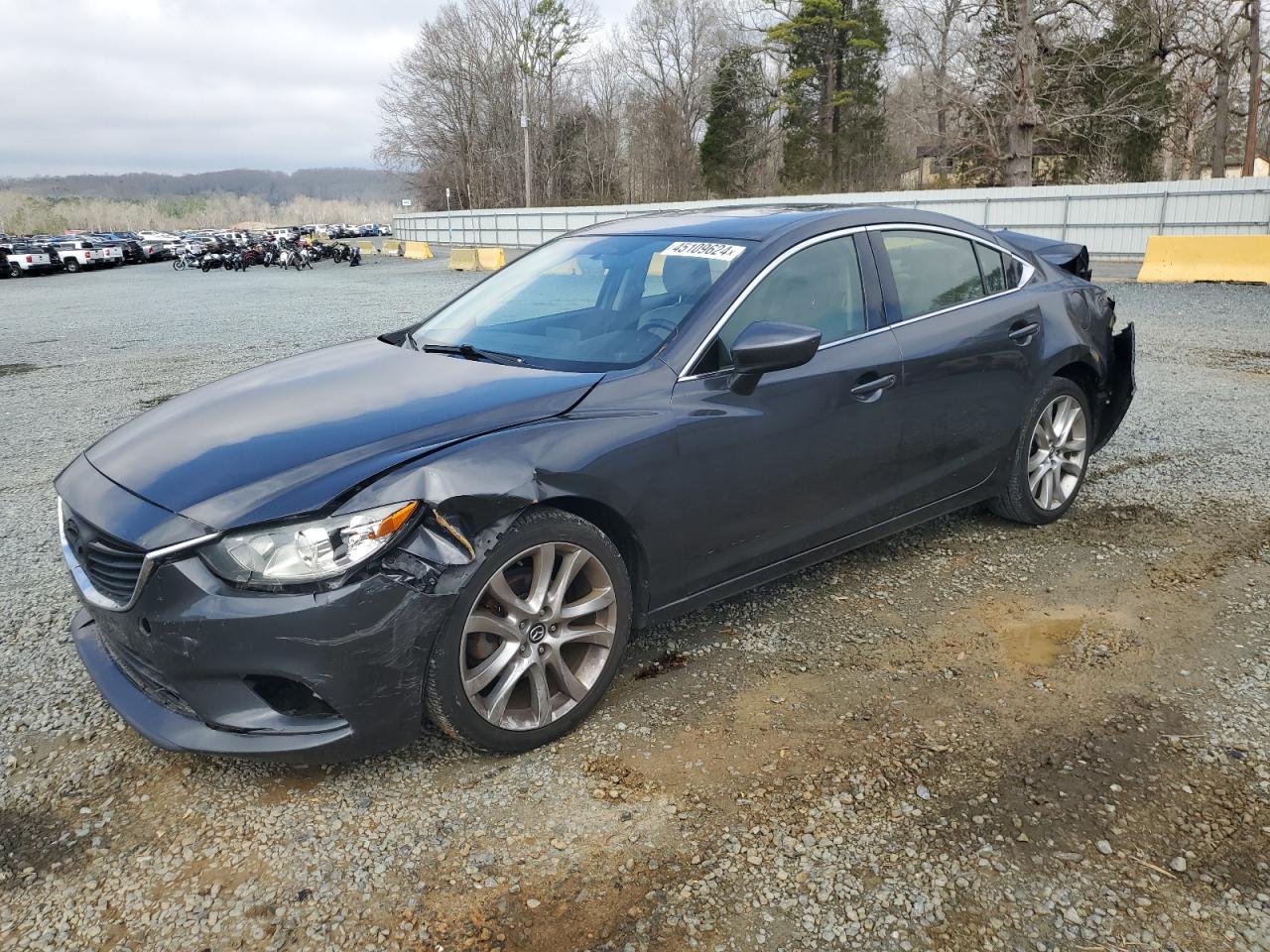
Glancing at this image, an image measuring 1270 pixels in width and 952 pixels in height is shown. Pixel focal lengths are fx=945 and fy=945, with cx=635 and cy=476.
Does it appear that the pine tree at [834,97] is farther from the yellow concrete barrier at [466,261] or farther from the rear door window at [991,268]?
the rear door window at [991,268]

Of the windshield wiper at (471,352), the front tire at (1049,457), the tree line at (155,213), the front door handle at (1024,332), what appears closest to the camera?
the windshield wiper at (471,352)

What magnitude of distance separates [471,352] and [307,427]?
0.88 m

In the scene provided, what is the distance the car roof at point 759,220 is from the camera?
12.4ft

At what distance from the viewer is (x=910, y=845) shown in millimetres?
2506

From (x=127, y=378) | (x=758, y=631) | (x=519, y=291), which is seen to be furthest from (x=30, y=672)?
(x=127, y=378)

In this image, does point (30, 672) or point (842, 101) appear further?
point (842, 101)

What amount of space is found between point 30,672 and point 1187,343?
11210mm

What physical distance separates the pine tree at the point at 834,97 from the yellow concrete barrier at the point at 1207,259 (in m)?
30.7

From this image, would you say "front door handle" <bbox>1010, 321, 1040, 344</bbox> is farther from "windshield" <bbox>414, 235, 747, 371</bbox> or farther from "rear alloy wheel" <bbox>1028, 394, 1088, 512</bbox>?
"windshield" <bbox>414, 235, 747, 371</bbox>

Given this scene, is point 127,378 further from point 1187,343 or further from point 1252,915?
point 1187,343

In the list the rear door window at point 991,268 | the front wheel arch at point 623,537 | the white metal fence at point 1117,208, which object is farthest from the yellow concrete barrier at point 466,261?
the front wheel arch at point 623,537

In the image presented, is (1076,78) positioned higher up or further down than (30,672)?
higher up

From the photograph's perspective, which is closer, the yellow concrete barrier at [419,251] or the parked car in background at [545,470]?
the parked car in background at [545,470]

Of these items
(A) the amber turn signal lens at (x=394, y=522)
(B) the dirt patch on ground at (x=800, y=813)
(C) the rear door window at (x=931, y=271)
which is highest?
(C) the rear door window at (x=931, y=271)
